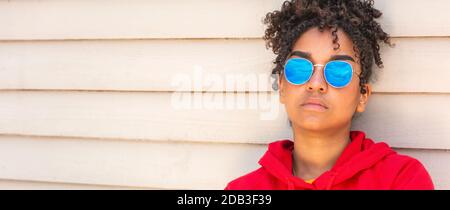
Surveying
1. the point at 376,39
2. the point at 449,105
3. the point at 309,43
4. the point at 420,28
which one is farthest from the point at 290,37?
the point at 449,105

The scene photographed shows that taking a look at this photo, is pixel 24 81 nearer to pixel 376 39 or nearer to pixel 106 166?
pixel 106 166

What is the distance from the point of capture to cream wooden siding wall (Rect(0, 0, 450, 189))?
8.85ft

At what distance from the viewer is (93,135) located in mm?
3055

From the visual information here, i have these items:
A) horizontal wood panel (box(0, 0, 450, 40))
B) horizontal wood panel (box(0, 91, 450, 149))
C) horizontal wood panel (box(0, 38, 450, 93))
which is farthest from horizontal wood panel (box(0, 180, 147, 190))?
horizontal wood panel (box(0, 0, 450, 40))

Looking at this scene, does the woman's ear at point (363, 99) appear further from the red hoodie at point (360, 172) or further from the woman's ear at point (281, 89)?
the woman's ear at point (281, 89)

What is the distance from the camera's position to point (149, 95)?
118 inches

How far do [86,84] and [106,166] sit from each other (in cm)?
40

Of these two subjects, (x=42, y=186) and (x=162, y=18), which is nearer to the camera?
(x=162, y=18)

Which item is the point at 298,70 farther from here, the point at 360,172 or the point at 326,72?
the point at 360,172

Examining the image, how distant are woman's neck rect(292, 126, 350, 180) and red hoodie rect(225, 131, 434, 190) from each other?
0.20 ft

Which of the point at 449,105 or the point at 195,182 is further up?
the point at 449,105

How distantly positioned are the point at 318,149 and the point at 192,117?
0.66 meters

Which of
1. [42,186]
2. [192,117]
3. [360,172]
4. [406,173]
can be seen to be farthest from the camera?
[42,186]

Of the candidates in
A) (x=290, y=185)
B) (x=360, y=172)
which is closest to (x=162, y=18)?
(x=290, y=185)
